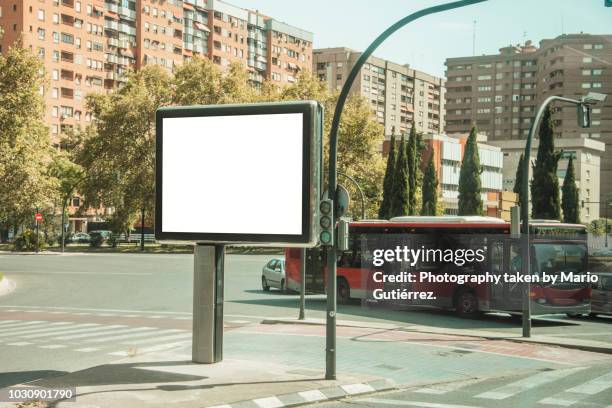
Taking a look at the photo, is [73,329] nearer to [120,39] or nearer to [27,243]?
[27,243]

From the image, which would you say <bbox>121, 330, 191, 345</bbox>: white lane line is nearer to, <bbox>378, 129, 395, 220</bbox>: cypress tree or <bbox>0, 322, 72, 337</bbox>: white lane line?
<bbox>0, 322, 72, 337</bbox>: white lane line

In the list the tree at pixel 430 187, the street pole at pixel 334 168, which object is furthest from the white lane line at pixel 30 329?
the tree at pixel 430 187

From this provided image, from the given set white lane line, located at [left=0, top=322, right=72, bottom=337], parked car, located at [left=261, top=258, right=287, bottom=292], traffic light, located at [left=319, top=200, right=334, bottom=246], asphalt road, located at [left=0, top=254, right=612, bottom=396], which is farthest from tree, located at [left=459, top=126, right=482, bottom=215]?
traffic light, located at [left=319, top=200, right=334, bottom=246]

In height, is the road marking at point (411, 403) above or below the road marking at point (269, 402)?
below

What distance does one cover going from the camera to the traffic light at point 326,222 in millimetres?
11391

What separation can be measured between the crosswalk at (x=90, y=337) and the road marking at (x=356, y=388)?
17.3ft

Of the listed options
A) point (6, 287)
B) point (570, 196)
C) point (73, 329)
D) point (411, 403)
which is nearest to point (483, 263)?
point (73, 329)

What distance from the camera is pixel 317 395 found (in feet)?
34.8

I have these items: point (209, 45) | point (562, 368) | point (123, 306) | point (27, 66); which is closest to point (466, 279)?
point (562, 368)

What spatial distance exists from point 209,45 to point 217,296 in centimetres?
12015

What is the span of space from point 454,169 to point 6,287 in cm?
7852

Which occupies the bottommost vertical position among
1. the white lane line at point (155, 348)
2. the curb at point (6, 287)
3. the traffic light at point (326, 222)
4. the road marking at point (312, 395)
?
the curb at point (6, 287)

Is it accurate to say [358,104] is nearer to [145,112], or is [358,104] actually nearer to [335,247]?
[145,112]

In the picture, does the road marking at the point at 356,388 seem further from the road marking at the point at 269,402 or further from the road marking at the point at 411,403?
the road marking at the point at 269,402
